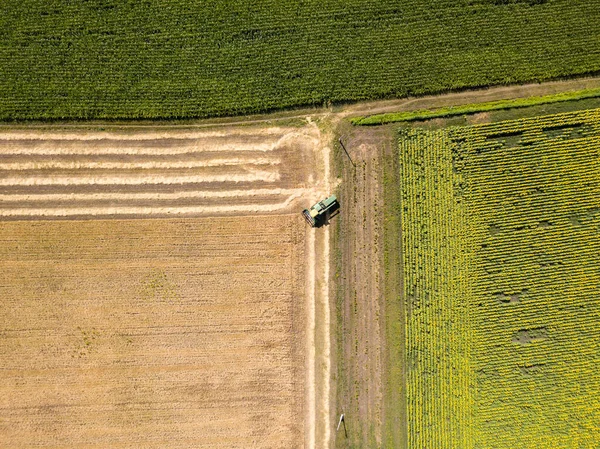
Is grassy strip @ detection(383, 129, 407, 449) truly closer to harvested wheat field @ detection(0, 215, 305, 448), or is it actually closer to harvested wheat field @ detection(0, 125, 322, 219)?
harvested wheat field @ detection(0, 125, 322, 219)

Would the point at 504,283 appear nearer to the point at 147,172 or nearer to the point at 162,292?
the point at 162,292

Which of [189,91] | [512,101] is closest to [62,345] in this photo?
[189,91]

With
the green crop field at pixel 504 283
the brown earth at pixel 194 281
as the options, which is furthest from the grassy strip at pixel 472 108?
the green crop field at pixel 504 283

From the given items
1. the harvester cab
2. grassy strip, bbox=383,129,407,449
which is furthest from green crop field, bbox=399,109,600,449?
the harvester cab

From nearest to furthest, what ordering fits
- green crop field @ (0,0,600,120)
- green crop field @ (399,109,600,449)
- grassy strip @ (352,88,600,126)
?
green crop field @ (399,109,600,449) → grassy strip @ (352,88,600,126) → green crop field @ (0,0,600,120)

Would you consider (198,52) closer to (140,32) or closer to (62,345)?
(140,32)

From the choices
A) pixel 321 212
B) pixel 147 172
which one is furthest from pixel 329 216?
pixel 147 172
